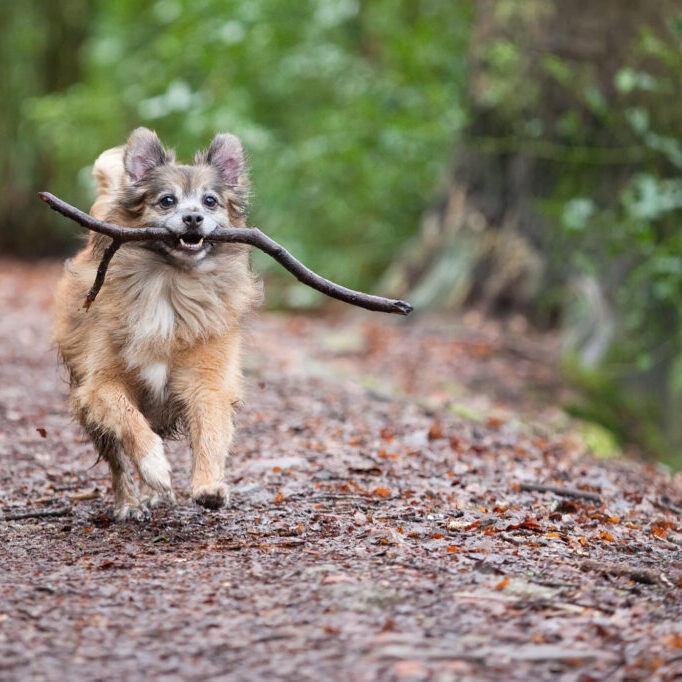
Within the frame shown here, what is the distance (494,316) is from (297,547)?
8.05m

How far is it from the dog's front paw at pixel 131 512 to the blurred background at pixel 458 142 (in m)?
2.29

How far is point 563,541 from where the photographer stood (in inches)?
187

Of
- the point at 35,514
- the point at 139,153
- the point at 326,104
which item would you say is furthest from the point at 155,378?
the point at 326,104

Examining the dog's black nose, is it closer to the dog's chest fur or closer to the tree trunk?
the dog's chest fur

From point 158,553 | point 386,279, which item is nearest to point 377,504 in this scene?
point 158,553

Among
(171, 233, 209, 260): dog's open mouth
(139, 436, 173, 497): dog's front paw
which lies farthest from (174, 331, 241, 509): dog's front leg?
(171, 233, 209, 260): dog's open mouth

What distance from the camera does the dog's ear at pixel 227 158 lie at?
6.00 m

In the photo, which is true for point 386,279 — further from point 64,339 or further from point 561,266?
point 64,339

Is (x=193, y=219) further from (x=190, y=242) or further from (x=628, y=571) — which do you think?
(x=628, y=571)

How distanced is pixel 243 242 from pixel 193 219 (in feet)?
0.93

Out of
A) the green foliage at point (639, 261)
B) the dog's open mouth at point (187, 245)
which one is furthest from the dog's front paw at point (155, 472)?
the green foliage at point (639, 261)

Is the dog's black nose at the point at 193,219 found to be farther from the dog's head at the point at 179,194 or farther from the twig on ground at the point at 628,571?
the twig on ground at the point at 628,571

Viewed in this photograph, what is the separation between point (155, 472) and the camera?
16.4 feet

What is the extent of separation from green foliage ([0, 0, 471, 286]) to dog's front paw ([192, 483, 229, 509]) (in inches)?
340
